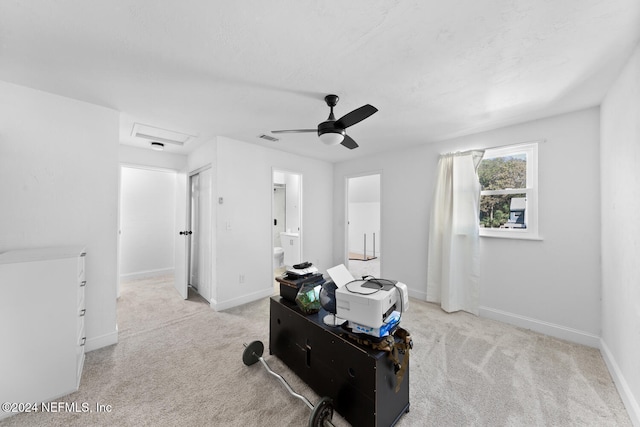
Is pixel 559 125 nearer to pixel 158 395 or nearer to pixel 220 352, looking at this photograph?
pixel 220 352

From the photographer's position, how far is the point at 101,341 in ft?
7.39

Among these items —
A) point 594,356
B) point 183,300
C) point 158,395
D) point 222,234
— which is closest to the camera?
point 158,395

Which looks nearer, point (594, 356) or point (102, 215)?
point (594, 356)

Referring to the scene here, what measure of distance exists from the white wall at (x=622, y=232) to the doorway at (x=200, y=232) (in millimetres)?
4020

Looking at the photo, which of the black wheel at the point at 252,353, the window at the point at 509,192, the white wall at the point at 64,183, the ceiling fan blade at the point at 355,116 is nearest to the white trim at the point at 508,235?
the window at the point at 509,192

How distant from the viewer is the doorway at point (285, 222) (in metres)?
4.79

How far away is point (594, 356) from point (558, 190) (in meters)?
1.59

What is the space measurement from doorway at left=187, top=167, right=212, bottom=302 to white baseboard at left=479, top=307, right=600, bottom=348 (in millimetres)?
3693

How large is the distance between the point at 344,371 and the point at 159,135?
3454 millimetres

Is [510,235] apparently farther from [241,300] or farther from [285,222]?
[285,222]

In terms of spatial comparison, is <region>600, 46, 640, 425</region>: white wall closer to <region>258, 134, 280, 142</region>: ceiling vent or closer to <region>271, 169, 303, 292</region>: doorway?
<region>258, 134, 280, 142</region>: ceiling vent

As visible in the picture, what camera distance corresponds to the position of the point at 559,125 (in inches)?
97.7

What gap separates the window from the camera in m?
2.70

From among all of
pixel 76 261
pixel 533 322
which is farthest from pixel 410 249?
pixel 76 261
